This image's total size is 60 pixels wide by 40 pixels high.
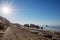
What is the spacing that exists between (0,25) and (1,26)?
41cm

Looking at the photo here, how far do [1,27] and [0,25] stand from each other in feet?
1.96

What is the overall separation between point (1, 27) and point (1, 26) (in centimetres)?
25

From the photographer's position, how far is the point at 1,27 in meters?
20.0

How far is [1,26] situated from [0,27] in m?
0.40

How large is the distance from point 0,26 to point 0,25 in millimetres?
362

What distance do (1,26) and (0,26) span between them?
0.77ft

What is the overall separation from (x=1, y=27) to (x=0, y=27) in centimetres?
32

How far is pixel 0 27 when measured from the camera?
66.2ft

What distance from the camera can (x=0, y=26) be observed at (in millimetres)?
20016

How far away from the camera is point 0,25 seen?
19781mm

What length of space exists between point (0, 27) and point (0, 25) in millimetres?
669
